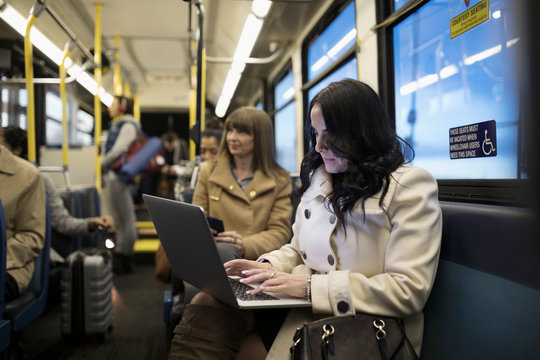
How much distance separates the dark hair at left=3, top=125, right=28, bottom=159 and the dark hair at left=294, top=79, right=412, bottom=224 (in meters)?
1.75

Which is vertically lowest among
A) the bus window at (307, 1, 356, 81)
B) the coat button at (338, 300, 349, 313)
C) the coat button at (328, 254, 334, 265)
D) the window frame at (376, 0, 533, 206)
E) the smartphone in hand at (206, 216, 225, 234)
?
the coat button at (338, 300, 349, 313)

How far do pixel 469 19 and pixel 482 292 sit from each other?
3.20 feet

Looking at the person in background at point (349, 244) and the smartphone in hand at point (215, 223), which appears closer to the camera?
the person in background at point (349, 244)

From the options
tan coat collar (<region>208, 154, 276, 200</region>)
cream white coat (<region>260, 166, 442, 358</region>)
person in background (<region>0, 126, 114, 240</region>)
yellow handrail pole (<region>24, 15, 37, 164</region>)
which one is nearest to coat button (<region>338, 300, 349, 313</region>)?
cream white coat (<region>260, 166, 442, 358</region>)

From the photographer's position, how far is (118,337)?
250 centimetres

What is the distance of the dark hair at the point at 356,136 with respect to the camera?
1.08 metres

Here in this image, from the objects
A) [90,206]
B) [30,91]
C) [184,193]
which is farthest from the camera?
[90,206]

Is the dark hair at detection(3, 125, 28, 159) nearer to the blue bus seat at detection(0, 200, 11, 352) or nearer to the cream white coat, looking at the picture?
the blue bus seat at detection(0, 200, 11, 352)

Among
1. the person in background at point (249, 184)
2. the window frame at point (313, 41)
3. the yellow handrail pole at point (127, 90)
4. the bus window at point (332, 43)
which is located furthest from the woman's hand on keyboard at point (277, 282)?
the yellow handrail pole at point (127, 90)

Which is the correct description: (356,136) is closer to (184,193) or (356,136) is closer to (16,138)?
(184,193)

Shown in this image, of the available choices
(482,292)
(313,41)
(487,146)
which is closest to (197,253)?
(482,292)

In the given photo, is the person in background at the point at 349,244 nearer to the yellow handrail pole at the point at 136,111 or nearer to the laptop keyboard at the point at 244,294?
the laptop keyboard at the point at 244,294

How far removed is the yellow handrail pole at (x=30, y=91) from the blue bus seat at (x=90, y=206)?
0.77 metres

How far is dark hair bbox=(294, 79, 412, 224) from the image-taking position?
1.08 m
